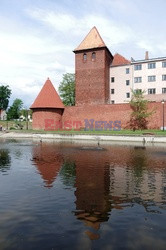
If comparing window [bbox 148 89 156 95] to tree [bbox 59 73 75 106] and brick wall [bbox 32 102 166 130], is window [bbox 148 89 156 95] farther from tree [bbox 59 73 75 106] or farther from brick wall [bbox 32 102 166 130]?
tree [bbox 59 73 75 106]

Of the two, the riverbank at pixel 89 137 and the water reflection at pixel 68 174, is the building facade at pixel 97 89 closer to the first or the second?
the riverbank at pixel 89 137

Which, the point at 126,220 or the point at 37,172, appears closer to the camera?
the point at 126,220

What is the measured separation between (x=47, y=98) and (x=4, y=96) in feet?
191

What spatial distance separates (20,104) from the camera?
111 m

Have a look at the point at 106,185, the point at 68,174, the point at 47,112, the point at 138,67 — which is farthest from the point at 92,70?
the point at 106,185

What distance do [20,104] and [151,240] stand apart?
365 feet

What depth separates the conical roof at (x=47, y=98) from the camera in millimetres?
45875

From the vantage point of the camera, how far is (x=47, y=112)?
150 feet

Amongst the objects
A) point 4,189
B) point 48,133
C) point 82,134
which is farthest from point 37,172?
point 48,133

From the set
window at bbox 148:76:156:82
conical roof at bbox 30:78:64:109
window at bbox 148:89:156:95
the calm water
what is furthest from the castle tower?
the calm water

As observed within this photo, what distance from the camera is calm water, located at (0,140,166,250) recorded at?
5301mm

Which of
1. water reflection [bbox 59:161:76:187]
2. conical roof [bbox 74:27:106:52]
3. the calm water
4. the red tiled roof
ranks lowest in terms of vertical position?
the calm water

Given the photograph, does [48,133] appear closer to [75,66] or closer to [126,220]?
[75,66]

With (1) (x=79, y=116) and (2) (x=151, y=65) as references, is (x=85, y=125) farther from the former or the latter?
(2) (x=151, y=65)
